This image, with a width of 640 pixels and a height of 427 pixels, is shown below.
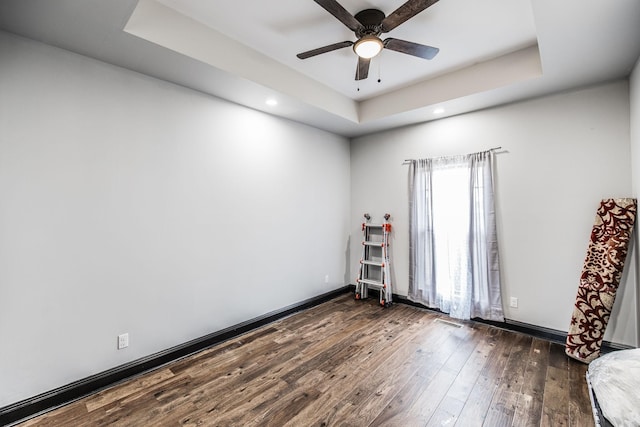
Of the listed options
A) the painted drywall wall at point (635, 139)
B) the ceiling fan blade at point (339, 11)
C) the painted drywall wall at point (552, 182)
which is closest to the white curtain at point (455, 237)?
the painted drywall wall at point (552, 182)

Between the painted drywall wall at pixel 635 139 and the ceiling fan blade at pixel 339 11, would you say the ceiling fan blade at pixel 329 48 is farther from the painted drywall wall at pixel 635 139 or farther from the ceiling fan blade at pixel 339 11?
the painted drywall wall at pixel 635 139

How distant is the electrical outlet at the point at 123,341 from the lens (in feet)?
7.88

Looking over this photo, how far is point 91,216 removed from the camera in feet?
7.49

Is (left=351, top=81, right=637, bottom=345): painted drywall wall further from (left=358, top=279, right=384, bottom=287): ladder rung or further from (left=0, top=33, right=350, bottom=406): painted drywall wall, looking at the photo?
(left=0, top=33, right=350, bottom=406): painted drywall wall

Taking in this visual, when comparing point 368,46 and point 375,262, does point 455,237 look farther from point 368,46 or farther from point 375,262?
point 368,46

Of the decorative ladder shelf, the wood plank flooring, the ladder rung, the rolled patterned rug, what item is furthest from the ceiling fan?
the ladder rung

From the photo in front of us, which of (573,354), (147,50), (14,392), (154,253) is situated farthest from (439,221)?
(14,392)

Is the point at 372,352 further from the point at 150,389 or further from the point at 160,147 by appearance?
the point at 160,147

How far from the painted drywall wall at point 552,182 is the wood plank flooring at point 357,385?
59cm

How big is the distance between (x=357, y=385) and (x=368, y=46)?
2.72m

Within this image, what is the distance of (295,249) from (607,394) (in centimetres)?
316

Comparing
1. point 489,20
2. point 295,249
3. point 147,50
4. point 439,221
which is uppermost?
point 489,20

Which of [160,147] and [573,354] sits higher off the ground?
[160,147]

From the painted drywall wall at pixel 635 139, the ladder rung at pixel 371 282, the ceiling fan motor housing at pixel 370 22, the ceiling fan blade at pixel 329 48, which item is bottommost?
the ladder rung at pixel 371 282
